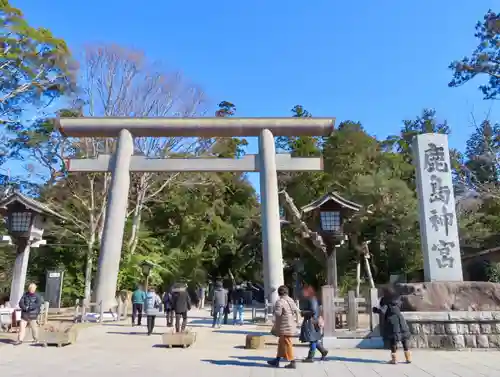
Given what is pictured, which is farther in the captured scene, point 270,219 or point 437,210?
point 270,219

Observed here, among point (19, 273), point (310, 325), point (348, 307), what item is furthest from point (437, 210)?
point (19, 273)

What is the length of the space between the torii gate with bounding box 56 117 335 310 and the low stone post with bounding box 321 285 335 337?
4.76 meters

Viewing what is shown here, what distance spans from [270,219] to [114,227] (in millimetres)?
5564

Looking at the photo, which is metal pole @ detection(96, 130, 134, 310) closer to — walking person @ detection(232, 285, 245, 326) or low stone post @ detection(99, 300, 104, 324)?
low stone post @ detection(99, 300, 104, 324)

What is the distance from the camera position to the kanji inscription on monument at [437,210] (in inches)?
377

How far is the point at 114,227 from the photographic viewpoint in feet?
47.9

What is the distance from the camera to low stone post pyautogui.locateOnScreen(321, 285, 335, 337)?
392 inches

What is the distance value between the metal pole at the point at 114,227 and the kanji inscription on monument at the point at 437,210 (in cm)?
1004

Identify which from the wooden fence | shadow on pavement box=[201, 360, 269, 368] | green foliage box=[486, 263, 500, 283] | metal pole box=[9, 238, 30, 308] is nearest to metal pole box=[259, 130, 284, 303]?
the wooden fence

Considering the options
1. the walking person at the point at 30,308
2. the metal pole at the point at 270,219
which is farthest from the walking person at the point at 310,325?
the metal pole at the point at 270,219

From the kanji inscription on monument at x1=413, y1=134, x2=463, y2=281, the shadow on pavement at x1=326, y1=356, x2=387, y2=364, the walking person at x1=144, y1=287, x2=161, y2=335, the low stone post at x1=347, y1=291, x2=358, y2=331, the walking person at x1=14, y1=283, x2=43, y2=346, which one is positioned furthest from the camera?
the walking person at x1=144, y1=287, x2=161, y2=335

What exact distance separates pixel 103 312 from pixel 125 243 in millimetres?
9491

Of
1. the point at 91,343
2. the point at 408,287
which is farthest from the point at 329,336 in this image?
the point at 91,343

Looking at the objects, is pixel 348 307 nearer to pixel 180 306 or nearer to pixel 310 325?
pixel 310 325
